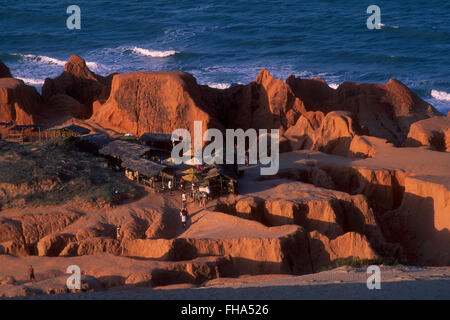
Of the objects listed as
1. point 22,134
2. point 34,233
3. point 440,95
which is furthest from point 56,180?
point 440,95

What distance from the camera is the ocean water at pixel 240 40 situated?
187 ft

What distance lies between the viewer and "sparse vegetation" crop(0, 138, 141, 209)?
2491 cm

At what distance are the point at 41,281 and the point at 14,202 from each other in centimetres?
693

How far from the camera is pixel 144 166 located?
2692cm

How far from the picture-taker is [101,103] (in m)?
39.6

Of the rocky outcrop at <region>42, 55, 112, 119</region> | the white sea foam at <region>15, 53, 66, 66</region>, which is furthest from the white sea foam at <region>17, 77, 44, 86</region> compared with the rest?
the rocky outcrop at <region>42, 55, 112, 119</region>

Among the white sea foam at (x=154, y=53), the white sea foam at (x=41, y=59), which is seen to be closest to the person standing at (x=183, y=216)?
the white sea foam at (x=154, y=53)

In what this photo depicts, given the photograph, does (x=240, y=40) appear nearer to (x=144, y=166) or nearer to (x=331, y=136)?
(x=331, y=136)

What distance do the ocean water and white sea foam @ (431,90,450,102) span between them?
0.09 metres

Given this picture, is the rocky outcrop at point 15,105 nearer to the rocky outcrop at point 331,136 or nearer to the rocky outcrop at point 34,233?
the rocky outcrop at point 331,136

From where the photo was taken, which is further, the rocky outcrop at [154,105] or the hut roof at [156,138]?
the rocky outcrop at [154,105]

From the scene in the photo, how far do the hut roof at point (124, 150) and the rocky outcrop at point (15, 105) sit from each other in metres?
9.46

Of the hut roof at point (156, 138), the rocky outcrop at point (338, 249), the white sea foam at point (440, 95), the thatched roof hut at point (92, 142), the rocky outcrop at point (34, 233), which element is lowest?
the white sea foam at point (440, 95)
